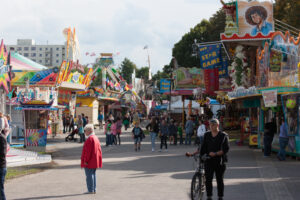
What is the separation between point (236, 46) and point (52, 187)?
18120mm

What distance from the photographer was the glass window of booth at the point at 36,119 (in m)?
22.0

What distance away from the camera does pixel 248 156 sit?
18203 mm

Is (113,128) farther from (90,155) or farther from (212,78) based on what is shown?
(90,155)

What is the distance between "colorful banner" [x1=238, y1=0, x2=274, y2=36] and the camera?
24617 millimetres

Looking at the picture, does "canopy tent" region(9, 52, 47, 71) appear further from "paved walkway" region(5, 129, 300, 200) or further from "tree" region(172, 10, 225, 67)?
"tree" region(172, 10, 225, 67)

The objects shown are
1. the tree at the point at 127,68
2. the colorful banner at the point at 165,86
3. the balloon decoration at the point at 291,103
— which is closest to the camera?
the balloon decoration at the point at 291,103

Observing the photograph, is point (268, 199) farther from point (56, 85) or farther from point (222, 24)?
point (222, 24)

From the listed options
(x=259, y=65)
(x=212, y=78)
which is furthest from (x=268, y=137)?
(x=212, y=78)

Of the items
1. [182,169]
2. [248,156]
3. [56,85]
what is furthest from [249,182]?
[56,85]

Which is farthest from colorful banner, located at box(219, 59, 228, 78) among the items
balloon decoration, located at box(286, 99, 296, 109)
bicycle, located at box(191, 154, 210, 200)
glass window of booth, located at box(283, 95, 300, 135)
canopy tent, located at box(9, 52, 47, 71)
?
bicycle, located at box(191, 154, 210, 200)

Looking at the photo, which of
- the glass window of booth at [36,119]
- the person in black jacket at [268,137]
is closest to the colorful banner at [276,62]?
the person in black jacket at [268,137]

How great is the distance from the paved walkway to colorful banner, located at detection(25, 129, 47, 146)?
5.35 metres

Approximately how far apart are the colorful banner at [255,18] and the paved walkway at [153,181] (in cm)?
1015

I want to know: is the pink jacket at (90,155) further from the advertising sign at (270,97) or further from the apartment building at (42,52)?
the apartment building at (42,52)
